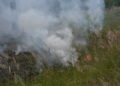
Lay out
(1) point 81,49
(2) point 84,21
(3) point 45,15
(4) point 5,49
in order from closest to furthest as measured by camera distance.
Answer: (4) point 5,49 → (1) point 81,49 → (3) point 45,15 → (2) point 84,21

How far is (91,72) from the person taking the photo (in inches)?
950

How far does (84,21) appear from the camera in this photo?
118 feet

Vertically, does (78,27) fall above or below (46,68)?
above

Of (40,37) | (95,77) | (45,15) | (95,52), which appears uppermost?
(45,15)

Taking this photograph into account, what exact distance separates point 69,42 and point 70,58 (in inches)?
145

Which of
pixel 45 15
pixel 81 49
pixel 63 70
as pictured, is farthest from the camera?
pixel 45 15

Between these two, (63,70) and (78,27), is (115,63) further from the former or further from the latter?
(78,27)

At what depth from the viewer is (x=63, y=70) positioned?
82.5ft

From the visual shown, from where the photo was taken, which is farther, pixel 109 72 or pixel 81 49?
pixel 81 49

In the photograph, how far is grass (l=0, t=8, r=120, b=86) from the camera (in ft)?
74.7

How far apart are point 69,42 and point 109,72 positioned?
7.79m

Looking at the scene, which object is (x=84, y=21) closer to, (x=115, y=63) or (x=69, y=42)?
(x=69, y=42)

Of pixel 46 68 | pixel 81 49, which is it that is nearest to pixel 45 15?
pixel 81 49

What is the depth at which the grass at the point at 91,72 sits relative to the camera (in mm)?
22781
